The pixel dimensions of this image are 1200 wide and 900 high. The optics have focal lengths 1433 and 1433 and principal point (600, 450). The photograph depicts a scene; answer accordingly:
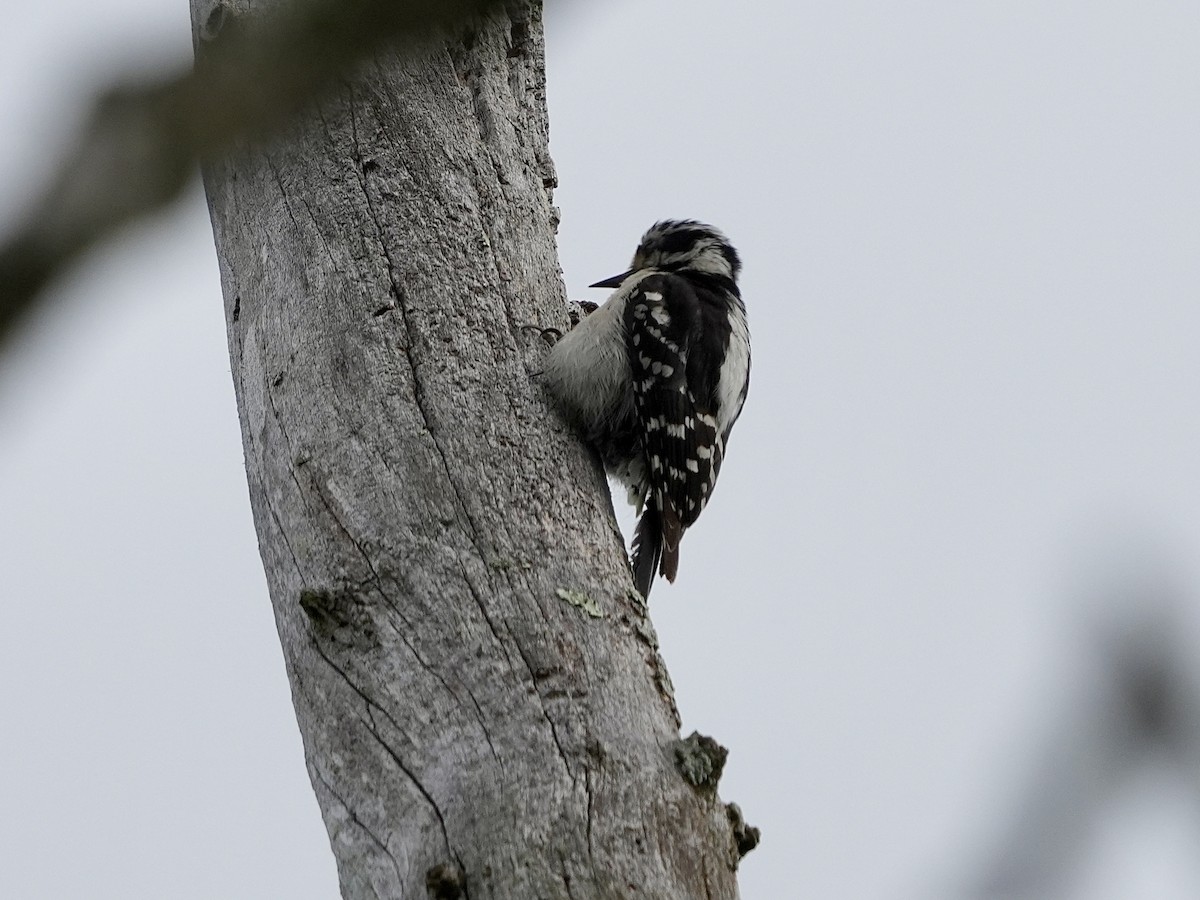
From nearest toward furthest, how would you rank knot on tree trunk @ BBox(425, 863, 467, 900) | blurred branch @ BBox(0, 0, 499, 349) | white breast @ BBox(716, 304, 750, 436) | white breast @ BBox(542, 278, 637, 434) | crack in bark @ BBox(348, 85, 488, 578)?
blurred branch @ BBox(0, 0, 499, 349) < knot on tree trunk @ BBox(425, 863, 467, 900) < crack in bark @ BBox(348, 85, 488, 578) < white breast @ BBox(542, 278, 637, 434) < white breast @ BBox(716, 304, 750, 436)

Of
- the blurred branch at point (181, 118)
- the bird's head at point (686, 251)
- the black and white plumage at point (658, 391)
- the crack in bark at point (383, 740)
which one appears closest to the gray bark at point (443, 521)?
the crack in bark at point (383, 740)

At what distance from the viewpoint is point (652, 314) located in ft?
13.5

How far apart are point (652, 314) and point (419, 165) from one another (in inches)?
39.0

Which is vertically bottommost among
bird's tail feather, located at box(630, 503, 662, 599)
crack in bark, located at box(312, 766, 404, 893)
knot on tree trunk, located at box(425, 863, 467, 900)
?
knot on tree trunk, located at box(425, 863, 467, 900)

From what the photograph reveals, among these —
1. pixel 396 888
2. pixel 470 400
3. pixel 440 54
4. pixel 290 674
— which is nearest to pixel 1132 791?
pixel 396 888

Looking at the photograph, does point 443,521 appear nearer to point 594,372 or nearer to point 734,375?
point 594,372

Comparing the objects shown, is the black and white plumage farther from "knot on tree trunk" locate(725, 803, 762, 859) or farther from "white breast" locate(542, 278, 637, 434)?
"knot on tree trunk" locate(725, 803, 762, 859)

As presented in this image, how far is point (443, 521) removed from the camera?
2.70 metres

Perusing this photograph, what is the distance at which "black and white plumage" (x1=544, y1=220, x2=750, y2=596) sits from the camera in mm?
3438

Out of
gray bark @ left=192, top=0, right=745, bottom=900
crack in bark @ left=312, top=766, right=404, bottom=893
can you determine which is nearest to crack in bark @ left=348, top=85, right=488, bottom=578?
gray bark @ left=192, top=0, right=745, bottom=900

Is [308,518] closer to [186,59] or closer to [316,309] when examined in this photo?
[316,309]

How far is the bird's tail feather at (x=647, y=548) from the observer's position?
3.68 m

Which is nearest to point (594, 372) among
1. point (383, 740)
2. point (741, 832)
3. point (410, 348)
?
point (410, 348)

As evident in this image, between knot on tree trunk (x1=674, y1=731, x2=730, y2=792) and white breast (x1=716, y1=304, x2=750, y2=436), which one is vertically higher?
white breast (x1=716, y1=304, x2=750, y2=436)
